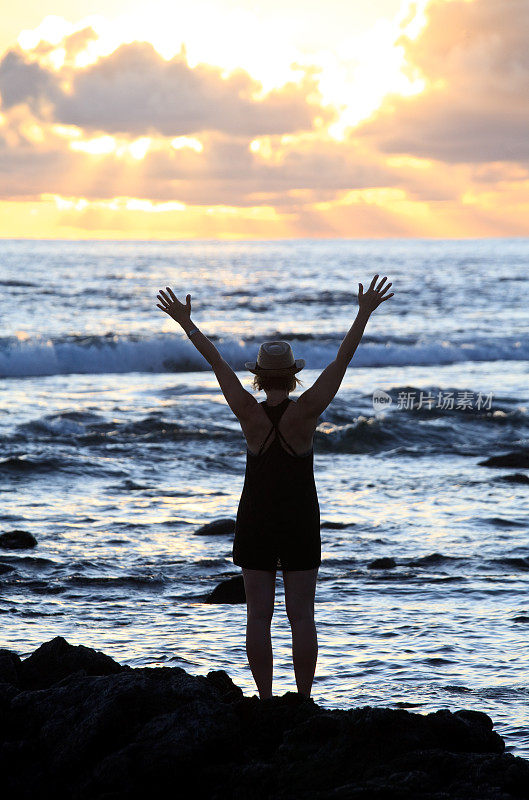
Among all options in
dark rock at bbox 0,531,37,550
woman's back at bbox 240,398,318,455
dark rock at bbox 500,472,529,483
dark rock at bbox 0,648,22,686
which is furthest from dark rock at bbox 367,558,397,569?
dark rock at bbox 500,472,529,483

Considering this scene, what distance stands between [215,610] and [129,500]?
156 inches

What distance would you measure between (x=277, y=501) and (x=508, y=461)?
8.75 meters

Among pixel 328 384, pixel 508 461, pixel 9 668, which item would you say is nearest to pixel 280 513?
pixel 328 384

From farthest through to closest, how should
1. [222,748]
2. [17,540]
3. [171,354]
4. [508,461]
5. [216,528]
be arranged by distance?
[171,354], [508,461], [216,528], [17,540], [222,748]

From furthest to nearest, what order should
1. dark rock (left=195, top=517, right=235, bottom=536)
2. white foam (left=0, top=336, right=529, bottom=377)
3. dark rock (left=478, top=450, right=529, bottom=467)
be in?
white foam (left=0, top=336, right=529, bottom=377), dark rock (left=478, top=450, right=529, bottom=467), dark rock (left=195, top=517, right=235, bottom=536)

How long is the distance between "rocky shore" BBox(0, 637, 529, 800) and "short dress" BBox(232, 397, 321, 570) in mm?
705

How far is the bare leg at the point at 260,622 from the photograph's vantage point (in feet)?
15.8

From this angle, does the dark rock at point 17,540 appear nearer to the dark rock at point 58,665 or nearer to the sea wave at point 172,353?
the dark rock at point 58,665

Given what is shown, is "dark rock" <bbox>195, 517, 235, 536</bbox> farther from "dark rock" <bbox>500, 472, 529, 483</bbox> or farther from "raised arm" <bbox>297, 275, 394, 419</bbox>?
"raised arm" <bbox>297, 275, 394, 419</bbox>

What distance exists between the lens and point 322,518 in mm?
10039

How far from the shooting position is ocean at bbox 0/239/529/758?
19.8ft

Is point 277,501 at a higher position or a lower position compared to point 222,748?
higher

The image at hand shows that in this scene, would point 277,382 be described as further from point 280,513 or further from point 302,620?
point 302,620

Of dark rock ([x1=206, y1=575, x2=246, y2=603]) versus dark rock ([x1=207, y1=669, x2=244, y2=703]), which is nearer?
dark rock ([x1=207, y1=669, x2=244, y2=703])
